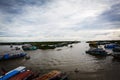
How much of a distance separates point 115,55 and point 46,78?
3050 cm

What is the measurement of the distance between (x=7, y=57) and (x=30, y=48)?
34.3 meters

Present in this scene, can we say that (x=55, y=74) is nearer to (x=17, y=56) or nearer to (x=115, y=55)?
(x=115, y=55)

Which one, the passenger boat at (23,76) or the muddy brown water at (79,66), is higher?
the passenger boat at (23,76)

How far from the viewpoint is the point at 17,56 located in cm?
4975

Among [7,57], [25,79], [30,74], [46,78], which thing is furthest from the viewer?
[7,57]

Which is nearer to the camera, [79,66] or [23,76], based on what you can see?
[23,76]

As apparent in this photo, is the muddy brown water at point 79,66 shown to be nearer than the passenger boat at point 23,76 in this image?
No

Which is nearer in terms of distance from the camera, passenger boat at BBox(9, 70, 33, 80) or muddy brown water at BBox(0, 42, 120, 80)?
passenger boat at BBox(9, 70, 33, 80)

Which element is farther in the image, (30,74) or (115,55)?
(115,55)

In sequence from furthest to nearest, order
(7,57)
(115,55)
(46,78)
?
(7,57) < (115,55) < (46,78)

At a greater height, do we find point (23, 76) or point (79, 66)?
point (23, 76)

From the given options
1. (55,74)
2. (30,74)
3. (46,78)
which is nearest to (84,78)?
(55,74)

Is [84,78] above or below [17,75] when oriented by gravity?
below

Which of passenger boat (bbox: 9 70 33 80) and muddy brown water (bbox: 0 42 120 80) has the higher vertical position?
passenger boat (bbox: 9 70 33 80)
